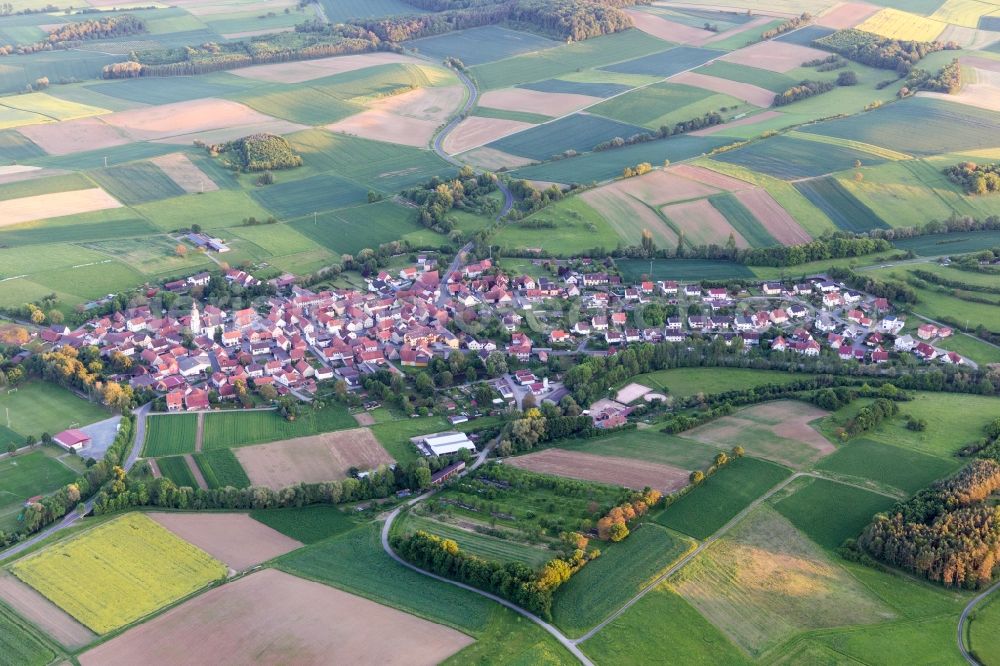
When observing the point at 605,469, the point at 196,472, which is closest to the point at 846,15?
the point at 605,469

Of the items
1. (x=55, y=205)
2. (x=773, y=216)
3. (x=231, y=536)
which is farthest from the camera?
(x=55, y=205)

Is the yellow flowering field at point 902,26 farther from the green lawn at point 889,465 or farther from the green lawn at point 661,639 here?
the green lawn at point 661,639

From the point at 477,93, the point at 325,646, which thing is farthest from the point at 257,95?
the point at 325,646

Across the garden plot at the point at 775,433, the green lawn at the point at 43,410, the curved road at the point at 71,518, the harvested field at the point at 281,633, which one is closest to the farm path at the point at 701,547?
the garden plot at the point at 775,433

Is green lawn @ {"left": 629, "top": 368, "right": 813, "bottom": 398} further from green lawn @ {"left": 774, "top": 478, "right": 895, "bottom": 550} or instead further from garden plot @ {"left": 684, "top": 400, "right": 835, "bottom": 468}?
green lawn @ {"left": 774, "top": 478, "right": 895, "bottom": 550}

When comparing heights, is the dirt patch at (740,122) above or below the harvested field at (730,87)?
below

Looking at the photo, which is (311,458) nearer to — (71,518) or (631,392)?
(71,518)
